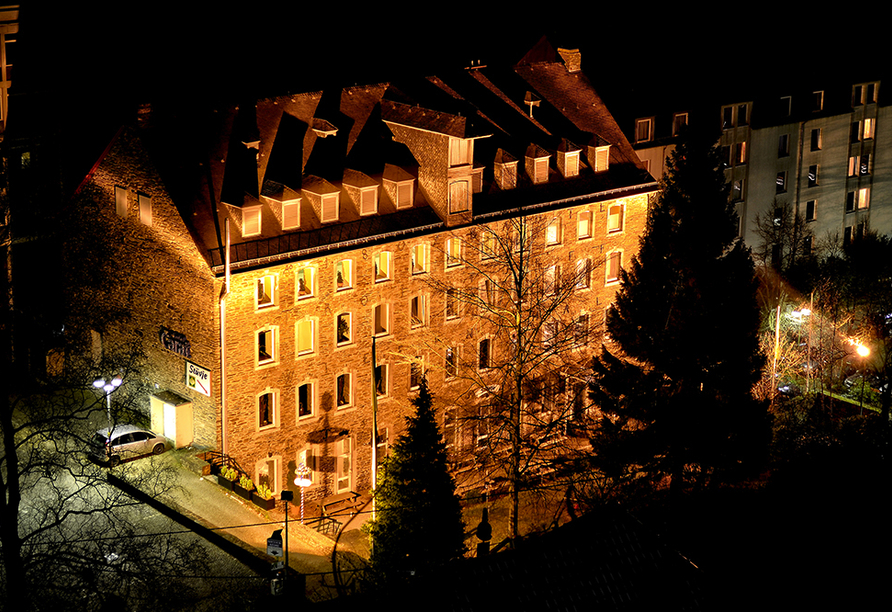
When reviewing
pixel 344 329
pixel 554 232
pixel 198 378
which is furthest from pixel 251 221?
pixel 554 232

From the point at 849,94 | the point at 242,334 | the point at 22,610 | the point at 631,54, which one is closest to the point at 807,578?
the point at 242,334

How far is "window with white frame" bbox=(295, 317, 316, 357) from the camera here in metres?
64.6

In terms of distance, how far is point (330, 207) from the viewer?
64.5 metres

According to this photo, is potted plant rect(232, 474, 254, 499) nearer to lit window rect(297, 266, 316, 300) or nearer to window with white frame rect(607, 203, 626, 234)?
lit window rect(297, 266, 316, 300)

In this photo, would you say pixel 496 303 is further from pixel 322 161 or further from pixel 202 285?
pixel 202 285

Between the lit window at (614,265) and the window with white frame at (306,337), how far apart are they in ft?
60.9

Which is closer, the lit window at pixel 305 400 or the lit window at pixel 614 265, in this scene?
the lit window at pixel 305 400

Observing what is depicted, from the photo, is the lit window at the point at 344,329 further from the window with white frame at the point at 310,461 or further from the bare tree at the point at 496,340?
the window with white frame at the point at 310,461

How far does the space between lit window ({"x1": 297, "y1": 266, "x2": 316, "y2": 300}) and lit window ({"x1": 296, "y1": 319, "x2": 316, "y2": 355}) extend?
4.16ft

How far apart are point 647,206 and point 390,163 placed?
1662 centimetres

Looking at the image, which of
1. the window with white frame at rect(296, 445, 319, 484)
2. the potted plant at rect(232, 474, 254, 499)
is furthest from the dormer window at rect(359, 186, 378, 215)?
the potted plant at rect(232, 474, 254, 499)

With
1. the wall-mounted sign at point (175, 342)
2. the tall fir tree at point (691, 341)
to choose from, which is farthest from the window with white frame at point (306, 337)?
the tall fir tree at point (691, 341)

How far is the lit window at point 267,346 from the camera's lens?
63344 mm

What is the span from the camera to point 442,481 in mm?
56031
